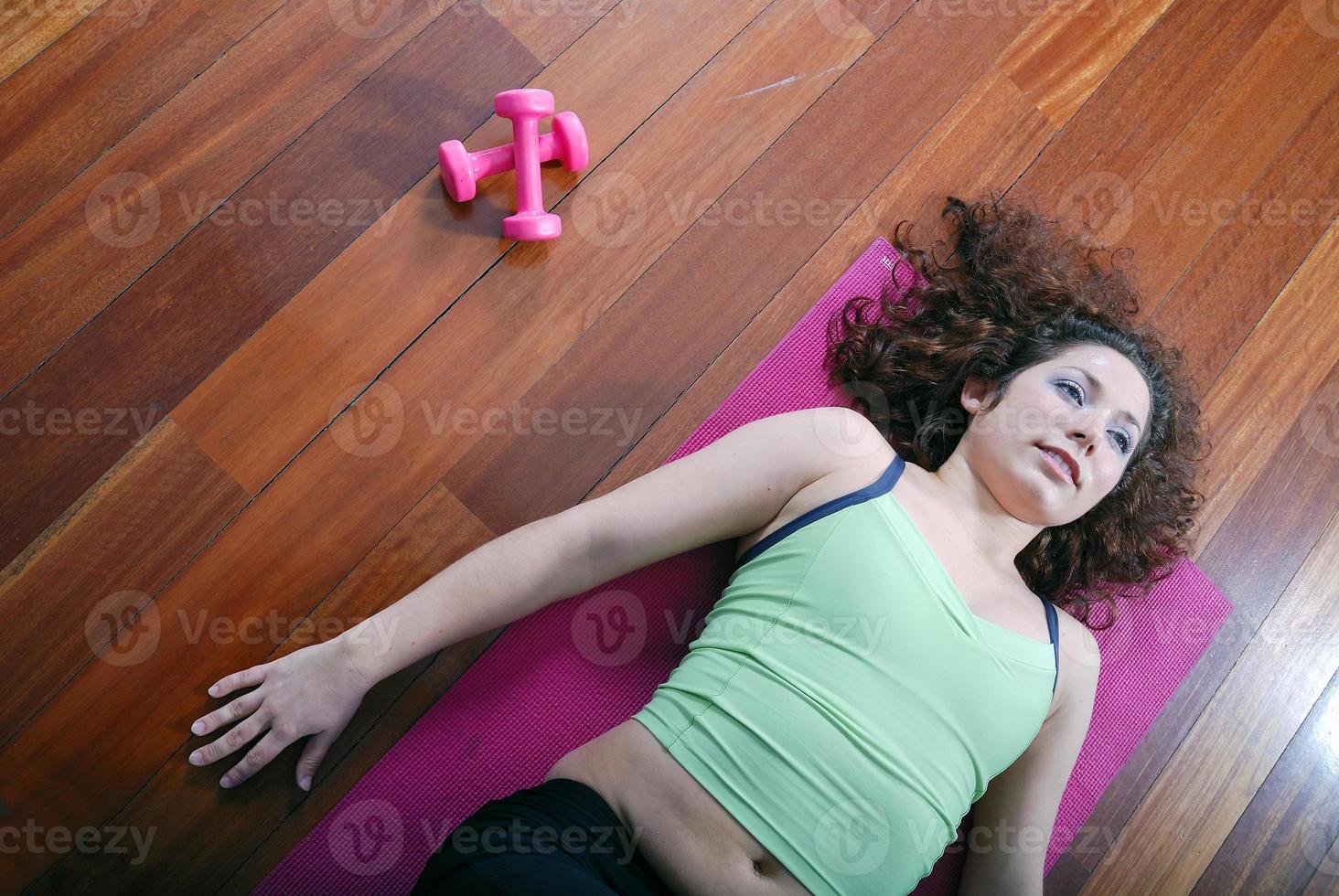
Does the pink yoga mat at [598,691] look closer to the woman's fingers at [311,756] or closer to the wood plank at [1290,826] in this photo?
the woman's fingers at [311,756]

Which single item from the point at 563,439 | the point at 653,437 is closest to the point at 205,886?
the point at 563,439

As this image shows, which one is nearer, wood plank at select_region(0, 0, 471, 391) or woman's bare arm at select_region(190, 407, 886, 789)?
woman's bare arm at select_region(190, 407, 886, 789)

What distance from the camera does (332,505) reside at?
1.42 m

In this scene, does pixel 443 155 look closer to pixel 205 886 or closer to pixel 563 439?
pixel 563 439

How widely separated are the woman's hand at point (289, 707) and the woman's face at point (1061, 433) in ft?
3.32

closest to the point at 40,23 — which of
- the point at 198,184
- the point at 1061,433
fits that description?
the point at 198,184

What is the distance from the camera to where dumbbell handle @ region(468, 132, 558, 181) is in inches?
58.4

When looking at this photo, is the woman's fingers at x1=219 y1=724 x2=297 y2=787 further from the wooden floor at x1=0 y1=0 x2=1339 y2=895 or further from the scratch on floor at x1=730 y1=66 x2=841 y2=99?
the scratch on floor at x1=730 y1=66 x2=841 y2=99

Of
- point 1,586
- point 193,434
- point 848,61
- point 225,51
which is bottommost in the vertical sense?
point 1,586

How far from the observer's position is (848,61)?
1713 mm

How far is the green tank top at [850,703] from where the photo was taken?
1.20m

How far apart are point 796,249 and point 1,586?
1.41 meters

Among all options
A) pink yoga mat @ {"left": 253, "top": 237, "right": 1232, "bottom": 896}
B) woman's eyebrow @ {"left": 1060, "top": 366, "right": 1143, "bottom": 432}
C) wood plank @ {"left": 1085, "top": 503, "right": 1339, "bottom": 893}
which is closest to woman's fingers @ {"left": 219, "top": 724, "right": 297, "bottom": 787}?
pink yoga mat @ {"left": 253, "top": 237, "right": 1232, "bottom": 896}

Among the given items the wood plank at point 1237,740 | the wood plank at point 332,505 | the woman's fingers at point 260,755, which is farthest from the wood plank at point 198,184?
the wood plank at point 1237,740
